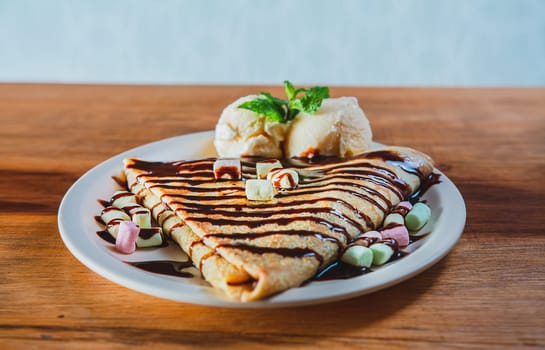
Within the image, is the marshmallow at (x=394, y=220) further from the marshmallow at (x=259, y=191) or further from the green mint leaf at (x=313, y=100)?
the green mint leaf at (x=313, y=100)

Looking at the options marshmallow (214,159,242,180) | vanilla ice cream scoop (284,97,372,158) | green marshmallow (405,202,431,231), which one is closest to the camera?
green marshmallow (405,202,431,231)

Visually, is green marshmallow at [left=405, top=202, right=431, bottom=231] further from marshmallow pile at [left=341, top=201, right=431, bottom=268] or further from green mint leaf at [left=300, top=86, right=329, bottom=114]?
green mint leaf at [left=300, top=86, right=329, bottom=114]

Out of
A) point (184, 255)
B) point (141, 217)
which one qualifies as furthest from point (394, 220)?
point (141, 217)

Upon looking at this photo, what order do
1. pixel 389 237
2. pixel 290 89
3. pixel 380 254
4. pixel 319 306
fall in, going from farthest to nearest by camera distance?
pixel 290 89 < pixel 389 237 < pixel 380 254 < pixel 319 306

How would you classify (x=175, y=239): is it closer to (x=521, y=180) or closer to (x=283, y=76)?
(x=521, y=180)

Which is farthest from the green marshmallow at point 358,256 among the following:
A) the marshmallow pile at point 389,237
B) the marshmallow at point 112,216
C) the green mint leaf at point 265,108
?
the green mint leaf at point 265,108

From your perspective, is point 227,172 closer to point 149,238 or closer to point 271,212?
point 271,212

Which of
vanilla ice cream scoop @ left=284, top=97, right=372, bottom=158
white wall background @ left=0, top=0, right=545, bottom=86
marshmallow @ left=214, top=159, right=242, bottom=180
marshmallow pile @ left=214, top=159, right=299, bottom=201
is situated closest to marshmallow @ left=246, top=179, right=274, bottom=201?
marshmallow pile @ left=214, top=159, right=299, bottom=201
